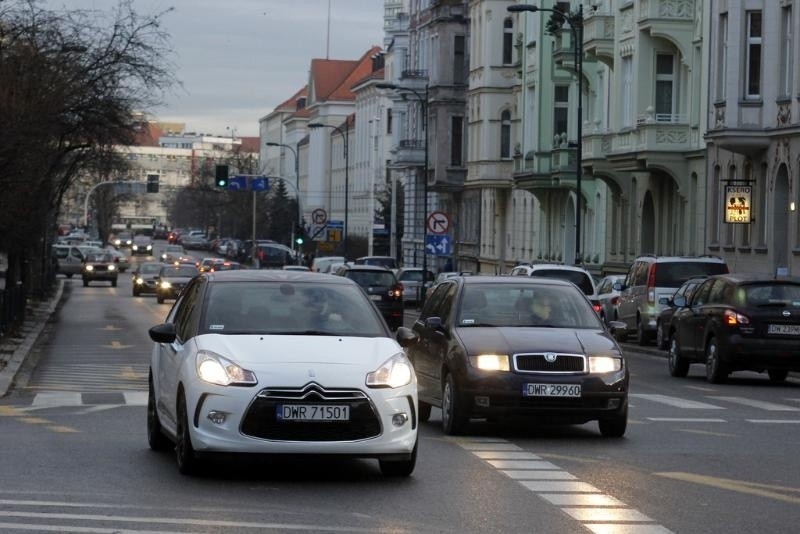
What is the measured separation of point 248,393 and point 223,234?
170826 millimetres

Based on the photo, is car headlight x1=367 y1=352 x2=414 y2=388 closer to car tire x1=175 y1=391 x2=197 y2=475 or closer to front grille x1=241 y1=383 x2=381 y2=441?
front grille x1=241 y1=383 x2=381 y2=441

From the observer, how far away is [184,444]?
12492 millimetres

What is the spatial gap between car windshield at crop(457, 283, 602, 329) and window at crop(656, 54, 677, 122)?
35.0 meters

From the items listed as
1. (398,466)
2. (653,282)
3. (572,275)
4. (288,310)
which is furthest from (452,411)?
(653,282)

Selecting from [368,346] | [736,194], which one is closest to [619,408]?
[368,346]

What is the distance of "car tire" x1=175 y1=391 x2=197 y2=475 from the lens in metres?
12.4

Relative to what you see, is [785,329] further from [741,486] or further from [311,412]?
[311,412]

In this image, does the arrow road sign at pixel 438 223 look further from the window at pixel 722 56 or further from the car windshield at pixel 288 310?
the car windshield at pixel 288 310

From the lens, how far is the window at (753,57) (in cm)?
4350

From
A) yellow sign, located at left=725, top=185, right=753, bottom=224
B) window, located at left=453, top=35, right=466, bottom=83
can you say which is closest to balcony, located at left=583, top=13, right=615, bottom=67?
yellow sign, located at left=725, top=185, right=753, bottom=224

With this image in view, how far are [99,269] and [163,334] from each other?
241 ft

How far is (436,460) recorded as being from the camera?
14.2 m

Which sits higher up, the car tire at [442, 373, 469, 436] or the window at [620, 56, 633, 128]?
the window at [620, 56, 633, 128]

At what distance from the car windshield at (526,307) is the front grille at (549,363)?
2.56ft
